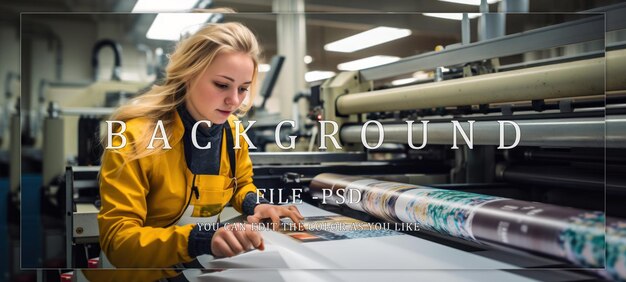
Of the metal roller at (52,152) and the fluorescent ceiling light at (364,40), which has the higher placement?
the fluorescent ceiling light at (364,40)

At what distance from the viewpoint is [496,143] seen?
1.24 metres

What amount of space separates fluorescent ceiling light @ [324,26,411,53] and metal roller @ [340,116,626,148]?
0.22 meters

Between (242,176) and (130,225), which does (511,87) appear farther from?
(130,225)

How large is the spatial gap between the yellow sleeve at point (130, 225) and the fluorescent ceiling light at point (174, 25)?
0.27m

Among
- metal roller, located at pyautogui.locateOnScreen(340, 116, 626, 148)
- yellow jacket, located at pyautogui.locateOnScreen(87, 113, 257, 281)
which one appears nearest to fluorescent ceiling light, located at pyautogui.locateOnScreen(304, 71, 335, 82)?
metal roller, located at pyautogui.locateOnScreen(340, 116, 626, 148)

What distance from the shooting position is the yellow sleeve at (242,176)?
1.23 meters

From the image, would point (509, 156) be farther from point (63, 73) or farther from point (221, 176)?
point (63, 73)

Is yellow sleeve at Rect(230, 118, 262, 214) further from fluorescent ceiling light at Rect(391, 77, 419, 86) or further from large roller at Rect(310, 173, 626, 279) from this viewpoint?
fluorescent ceiling light at Rect(391, 77, 419, 86)

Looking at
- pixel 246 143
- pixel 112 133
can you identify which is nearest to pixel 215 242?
A: pixel 246 143

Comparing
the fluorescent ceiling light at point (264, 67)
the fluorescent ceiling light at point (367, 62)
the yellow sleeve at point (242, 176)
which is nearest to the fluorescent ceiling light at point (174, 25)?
the fluorescent ceiling light at point (264, 67)

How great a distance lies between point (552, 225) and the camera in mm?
961

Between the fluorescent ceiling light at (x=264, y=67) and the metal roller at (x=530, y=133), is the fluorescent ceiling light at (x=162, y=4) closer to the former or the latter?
the fluorescent ceiling light at (x=264, y=67)

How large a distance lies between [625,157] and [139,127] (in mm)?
1212

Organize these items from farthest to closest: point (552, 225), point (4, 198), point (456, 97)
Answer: point (4, 198) → point (456, 97) → point (552, 225)
